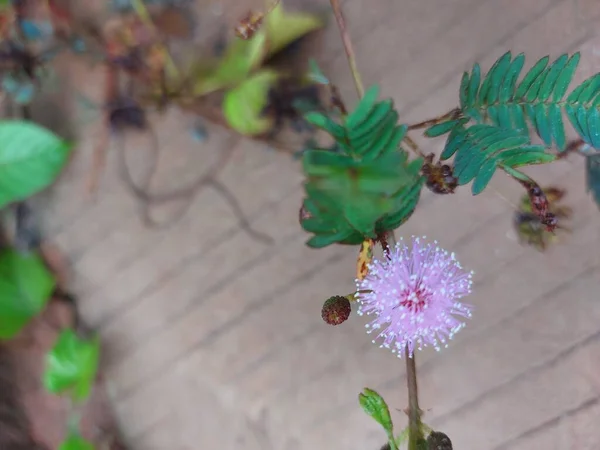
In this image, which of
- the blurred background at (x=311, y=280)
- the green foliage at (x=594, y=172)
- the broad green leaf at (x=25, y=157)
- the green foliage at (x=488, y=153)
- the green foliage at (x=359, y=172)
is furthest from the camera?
the broad green leaf at (x=25, y=157)

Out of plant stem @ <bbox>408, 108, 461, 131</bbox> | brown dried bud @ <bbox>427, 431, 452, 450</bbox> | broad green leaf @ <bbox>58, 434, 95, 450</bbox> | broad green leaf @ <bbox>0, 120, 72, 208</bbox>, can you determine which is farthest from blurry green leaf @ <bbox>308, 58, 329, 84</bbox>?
broad green leaf @ <bbox>58, 434, 95, 450</bbox>

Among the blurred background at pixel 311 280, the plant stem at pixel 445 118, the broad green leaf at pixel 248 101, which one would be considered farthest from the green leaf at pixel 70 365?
the plant stem at pixel 445 118

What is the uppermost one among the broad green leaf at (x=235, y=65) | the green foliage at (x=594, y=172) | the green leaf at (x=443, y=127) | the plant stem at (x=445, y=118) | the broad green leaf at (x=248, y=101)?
the broad green leaf at (x=235, y=65)

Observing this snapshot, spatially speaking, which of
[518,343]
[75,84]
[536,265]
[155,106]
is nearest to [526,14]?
[536,265]

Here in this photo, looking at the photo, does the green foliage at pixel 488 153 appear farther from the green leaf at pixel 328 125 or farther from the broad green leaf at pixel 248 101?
the broad green leaf at pixel 248 101

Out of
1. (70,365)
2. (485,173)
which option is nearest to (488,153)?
(485,173)

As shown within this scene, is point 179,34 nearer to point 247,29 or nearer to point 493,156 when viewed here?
point 247,29

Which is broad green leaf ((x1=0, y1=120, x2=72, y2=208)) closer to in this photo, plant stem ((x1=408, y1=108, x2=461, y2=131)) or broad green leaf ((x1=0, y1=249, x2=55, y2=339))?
broad green leaf ((x1=0, y1=249, x2=55, y2=339))
